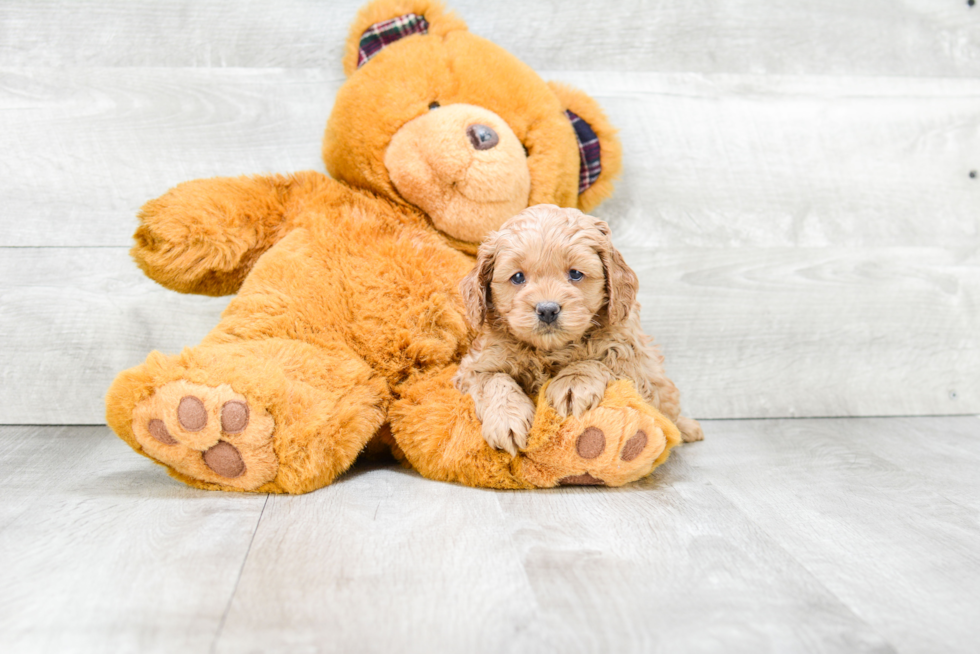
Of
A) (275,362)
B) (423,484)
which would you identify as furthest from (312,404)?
(423,484)

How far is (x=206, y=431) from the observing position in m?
1.19

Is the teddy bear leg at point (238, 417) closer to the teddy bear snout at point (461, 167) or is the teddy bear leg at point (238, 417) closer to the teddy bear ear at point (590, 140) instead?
the teddy bear snout at point (461, 167)

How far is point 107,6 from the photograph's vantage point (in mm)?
1780

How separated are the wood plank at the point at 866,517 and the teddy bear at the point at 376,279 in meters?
0.27

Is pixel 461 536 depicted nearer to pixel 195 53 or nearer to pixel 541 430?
pixel 541 430

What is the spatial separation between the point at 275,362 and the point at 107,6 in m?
1.10

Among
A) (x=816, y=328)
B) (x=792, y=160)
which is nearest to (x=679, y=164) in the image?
(x=792, y=160)

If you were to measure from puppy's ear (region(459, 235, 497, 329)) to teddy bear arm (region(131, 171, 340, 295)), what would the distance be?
450 millimetres

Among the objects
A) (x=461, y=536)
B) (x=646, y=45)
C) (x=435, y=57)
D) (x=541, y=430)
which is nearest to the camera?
(x=461, y=536)

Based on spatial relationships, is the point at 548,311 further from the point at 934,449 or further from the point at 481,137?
the point at 934,449

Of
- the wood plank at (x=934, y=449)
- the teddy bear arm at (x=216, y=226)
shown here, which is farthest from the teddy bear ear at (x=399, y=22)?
the wood plank at (x=934, y=449)

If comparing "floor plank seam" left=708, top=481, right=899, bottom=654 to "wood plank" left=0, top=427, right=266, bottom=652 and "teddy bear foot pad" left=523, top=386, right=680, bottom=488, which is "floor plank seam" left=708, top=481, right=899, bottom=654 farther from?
"wood plank" left=0, top=427, right=266, bottom=652

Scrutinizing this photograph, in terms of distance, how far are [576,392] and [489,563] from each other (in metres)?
0.36

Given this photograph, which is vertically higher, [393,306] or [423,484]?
[393,306]
